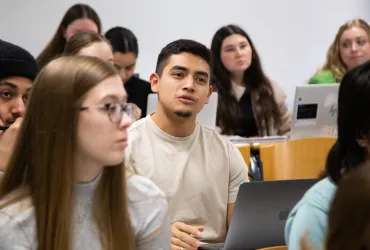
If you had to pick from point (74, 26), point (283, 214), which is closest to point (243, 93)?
point (74, 26)

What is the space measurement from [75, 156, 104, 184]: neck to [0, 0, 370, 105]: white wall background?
2.95 metres

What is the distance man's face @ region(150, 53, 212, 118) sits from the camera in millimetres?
2135

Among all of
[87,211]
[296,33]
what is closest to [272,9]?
[296,33]

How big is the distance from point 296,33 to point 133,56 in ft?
6.62

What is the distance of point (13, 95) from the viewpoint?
1600 mm

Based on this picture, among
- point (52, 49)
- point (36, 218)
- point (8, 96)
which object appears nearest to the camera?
point (36, 218)

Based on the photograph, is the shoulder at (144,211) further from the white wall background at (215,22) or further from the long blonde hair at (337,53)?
the white wall background at (215,22)

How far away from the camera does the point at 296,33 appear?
501cm

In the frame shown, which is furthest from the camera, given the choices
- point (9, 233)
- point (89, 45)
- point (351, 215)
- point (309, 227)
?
point (89, 45)

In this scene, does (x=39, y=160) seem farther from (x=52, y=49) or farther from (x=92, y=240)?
(x=52, y=49)

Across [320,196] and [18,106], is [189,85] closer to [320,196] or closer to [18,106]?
[18,106]

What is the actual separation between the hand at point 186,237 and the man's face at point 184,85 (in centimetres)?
39

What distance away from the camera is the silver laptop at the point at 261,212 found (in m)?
1.82

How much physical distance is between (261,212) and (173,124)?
48 cm
